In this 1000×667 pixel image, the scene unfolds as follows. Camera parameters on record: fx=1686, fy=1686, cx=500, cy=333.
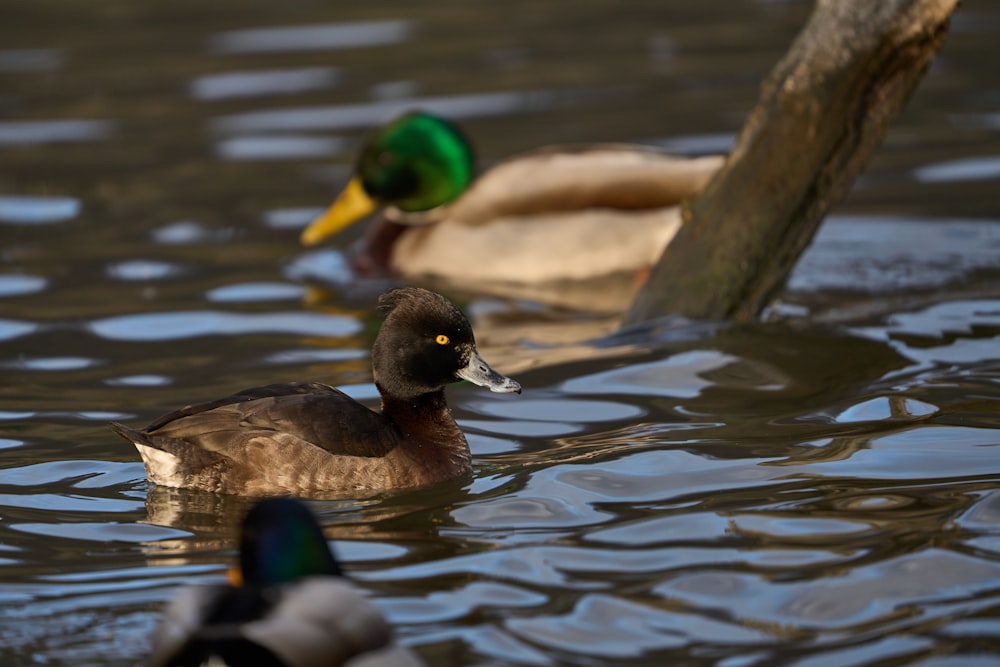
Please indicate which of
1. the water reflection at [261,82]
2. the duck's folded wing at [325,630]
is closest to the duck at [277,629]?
the duck's folded wing at [325,630]

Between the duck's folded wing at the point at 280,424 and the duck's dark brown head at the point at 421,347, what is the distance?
13.6 inches

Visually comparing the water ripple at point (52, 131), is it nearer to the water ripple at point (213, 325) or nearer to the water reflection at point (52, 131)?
the water reflection at point (52, 131)

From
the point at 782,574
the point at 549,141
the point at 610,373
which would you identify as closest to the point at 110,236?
the point at 549,141

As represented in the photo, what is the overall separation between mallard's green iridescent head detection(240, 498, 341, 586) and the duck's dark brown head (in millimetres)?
2454

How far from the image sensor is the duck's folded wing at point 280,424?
6570 mm

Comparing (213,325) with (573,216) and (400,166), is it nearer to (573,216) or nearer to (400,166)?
(400,166)

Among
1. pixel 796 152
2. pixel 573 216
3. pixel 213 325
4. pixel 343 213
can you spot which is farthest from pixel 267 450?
pixel 343 213

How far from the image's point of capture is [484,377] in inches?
279

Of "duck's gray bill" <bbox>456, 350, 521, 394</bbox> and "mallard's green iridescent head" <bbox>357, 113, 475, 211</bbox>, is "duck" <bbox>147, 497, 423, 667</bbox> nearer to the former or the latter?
"duck's gray bill" <bbox>456, 350, 521, 394</bbox>

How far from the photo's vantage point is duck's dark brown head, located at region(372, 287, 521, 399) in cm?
693

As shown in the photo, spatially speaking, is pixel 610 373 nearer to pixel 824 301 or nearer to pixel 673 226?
pixel 824 301

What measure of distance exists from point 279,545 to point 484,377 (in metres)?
2.70

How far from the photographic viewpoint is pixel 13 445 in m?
7.54

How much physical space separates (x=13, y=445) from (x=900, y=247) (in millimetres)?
6112
